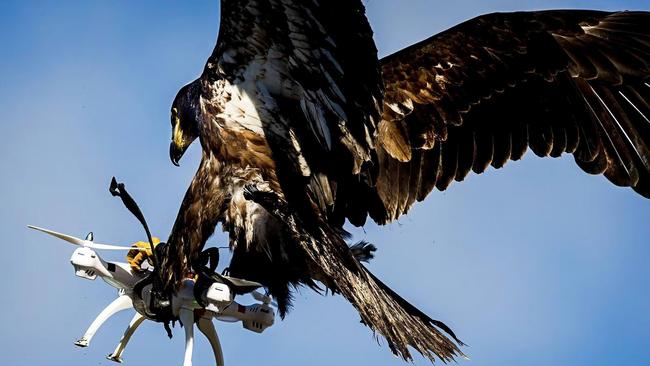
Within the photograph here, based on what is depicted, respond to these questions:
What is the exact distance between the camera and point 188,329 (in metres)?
6.65

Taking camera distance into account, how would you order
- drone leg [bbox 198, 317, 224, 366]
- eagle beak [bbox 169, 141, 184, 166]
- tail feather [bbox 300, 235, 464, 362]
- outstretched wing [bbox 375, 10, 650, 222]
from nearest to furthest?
tail feather [bbox 300, 235, 464, 362] < drone leg [bbox 198, 317, 224, 366] < eagle beak [bbox 169, 141, 184, 166] < outstretched wing [bbox 375, 10, 650, 222]

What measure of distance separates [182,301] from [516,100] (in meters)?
→ 2.76

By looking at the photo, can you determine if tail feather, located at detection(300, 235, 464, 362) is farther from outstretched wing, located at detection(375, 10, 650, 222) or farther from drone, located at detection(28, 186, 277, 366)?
outstretched wing, located at detection(375, 10, 650, 222)

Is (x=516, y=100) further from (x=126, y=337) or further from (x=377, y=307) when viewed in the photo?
(x=126, y=337)

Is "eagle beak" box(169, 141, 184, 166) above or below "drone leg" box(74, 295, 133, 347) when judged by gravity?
above

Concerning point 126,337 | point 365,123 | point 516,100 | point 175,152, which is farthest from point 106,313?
point 516,100

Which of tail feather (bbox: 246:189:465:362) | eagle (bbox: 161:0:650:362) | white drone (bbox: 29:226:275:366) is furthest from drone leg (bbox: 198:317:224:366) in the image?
tail feather (bbox: 246:189:465:362)

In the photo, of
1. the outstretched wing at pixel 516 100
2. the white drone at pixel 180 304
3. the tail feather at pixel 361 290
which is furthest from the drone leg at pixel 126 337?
the outstretched wing at pixel 516 100

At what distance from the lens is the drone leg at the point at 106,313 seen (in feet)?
21.2

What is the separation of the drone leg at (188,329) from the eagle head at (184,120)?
1178 mm

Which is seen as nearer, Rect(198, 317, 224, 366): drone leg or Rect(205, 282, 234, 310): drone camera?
Rect(205, 282, 234, 310): drone camera

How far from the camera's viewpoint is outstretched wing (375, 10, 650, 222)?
7.58 m

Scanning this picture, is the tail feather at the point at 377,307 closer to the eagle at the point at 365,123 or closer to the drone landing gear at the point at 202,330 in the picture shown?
the eagle at the point at 365,123

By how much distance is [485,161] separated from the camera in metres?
8.02
